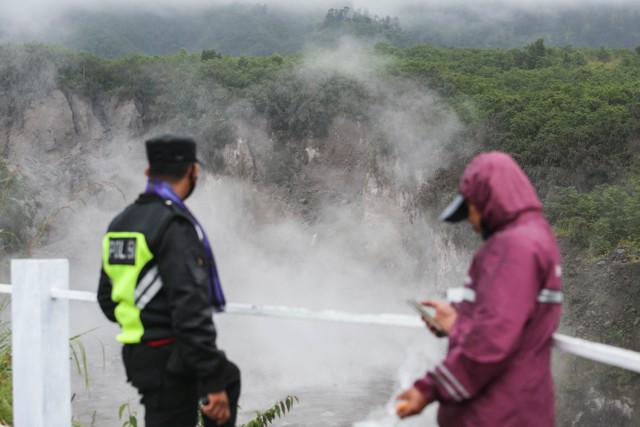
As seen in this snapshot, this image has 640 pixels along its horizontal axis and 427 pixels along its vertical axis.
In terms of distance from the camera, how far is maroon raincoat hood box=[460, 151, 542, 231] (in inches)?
73.0

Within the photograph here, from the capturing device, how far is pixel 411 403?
1898mm

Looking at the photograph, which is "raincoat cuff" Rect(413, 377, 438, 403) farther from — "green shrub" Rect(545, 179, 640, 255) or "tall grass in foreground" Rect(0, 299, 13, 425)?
"green shrub" Rect(545, 179, 640, 255)

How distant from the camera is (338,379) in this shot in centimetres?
2358

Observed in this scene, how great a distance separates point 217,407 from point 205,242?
1.79 feet

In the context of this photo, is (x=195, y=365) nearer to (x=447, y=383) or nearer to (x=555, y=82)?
(x=447, y=383)

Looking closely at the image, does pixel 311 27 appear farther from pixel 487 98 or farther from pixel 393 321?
pixel 393 321

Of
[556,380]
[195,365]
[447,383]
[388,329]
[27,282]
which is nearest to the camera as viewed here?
[447,383]

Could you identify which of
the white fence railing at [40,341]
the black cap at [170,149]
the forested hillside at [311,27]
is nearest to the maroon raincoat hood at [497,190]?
the black cap at [170,149]

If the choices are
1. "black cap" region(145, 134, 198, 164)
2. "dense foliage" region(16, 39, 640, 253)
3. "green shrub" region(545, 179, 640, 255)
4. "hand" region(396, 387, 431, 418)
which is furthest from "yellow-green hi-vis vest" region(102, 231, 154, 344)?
"dense foliage" region(16, 39, 640, 253)

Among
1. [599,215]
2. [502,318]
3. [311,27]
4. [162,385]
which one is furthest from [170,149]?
[311,27]

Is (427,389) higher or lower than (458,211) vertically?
lower

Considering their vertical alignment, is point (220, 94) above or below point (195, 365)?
below

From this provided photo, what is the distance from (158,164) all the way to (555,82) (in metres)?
31.1

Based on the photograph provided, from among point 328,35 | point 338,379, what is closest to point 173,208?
point 338,379
